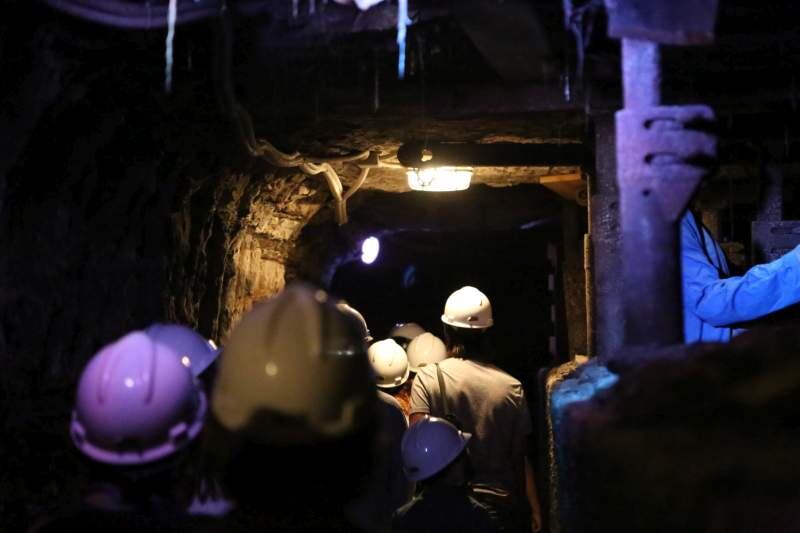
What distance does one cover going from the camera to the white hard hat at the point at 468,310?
7.65 meters

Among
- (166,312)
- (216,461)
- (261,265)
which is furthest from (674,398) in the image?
(261,265)

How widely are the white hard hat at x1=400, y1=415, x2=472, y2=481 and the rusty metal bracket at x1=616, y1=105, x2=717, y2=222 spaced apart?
6.93 ft

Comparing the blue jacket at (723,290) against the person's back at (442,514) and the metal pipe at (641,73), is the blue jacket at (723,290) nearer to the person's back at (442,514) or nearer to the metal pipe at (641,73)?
the metal pipe at (641,73)

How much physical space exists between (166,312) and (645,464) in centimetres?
465

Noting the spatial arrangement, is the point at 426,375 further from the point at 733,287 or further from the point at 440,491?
the point at 733,287

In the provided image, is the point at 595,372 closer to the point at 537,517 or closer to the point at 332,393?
the point at 537,517

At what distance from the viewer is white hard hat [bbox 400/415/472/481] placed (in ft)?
15.5

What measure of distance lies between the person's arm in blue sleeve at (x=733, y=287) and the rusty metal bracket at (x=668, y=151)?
111 cm

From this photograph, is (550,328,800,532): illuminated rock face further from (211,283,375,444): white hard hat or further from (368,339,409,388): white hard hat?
(368,339,409,388): white hard hat

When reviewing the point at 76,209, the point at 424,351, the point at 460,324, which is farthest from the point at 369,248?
the point at 76,209

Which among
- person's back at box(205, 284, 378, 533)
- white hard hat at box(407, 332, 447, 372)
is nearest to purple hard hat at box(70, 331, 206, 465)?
person's back at box(205, 284, 378, 533)

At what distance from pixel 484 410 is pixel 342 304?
1.58m

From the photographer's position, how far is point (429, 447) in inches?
196

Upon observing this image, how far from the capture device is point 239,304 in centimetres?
845
